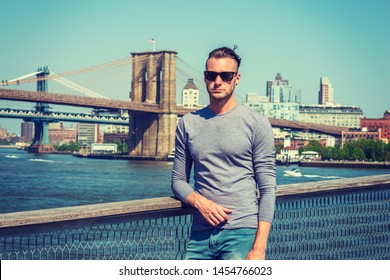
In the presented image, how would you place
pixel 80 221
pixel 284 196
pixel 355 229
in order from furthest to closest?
1. pixel 355 229
2. pixel 284 196
3. pixel 80 221

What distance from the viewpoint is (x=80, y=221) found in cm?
227

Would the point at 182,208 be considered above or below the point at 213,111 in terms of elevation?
below

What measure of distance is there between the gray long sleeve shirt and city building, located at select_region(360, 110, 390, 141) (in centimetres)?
7332

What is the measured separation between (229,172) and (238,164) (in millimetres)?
34

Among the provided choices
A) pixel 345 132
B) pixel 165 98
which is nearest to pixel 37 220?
pixel 165 98

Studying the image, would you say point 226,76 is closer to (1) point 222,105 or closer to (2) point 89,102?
(1) point 222,105

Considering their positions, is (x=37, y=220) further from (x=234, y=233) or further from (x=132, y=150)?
(x=132, y=150)

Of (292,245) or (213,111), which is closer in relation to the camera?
(213,111)

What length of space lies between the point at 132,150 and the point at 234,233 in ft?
176

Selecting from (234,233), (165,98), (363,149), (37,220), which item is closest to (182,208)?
(234,233)

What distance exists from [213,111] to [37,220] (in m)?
0.57

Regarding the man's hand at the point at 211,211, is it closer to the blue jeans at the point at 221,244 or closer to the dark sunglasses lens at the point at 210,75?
the blue jeans at the point at 221,244

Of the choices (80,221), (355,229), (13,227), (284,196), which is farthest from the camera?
(355,229)

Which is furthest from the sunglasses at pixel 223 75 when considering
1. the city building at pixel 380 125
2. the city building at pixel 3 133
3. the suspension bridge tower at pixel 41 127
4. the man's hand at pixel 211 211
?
the city building at pixel 3 133
